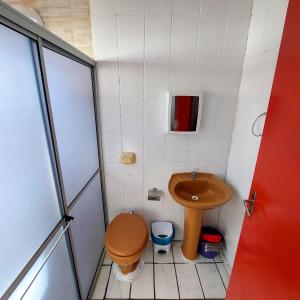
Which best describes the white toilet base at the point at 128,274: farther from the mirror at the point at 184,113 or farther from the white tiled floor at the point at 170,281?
the mirror at the point at 184,113

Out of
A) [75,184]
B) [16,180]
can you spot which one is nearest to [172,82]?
[75,184]

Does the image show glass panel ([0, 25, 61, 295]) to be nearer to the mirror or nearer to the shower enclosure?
the shower enclosure

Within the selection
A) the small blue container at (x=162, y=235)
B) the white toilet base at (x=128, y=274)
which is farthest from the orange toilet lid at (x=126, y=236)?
the white toilet base at (x=128, y=274)

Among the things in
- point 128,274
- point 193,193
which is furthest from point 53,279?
A: point 193,193

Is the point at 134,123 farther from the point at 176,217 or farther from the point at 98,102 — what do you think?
the point at 176,217

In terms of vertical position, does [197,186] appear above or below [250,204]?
below

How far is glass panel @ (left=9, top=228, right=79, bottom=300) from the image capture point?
70 cm

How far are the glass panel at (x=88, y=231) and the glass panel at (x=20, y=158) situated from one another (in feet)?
1.14

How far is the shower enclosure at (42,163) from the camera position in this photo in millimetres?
589

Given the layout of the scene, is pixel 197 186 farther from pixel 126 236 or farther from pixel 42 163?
pixel 42 163

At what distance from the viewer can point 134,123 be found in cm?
151

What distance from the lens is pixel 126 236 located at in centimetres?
137

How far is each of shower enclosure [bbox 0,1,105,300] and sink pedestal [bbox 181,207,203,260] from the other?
2.92 feet

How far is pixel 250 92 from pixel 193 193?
101 centimetres
